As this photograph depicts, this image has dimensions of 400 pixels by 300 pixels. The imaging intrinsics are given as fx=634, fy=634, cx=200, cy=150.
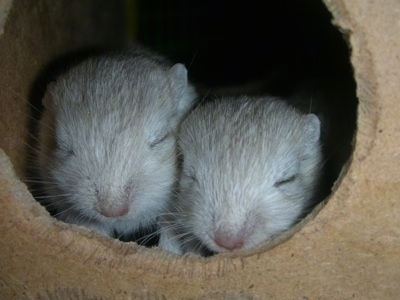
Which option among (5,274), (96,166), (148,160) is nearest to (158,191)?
(148,160)

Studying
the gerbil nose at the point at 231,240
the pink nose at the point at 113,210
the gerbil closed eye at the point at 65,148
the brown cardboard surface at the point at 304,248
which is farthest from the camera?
the gerbil closed eye at the point at 65,148

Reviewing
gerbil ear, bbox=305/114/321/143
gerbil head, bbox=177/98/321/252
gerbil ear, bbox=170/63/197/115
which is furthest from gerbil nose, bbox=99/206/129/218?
gerbil ear, bbox=305/114/321/143

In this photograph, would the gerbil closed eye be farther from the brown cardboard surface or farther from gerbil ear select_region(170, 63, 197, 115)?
gerbil ear select_region(170, 63, 197, 115)

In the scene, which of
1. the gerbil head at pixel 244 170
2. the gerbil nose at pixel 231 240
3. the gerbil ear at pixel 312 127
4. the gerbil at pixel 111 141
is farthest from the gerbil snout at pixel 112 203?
the gerbil ear at pixel 312 127

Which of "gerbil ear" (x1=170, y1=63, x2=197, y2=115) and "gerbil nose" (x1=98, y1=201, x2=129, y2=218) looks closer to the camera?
"gerbil nose" (x1=98, y1=201, x2=129, y2=218)

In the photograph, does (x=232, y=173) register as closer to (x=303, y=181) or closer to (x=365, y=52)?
(x=303, y=181)

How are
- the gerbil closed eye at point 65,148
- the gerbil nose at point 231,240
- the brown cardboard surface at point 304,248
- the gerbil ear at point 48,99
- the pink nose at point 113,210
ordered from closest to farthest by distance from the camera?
1. the brown cardboard surface at point 304,248
2. the gerbil nose at point 231,240
3. the pink nose at point 113,210
4. the gerbil closed eye at point 65,148
5. the gerbil ear at point 48,99

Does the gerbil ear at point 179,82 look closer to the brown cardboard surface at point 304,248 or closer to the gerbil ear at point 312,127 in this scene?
the gerbil ear at point 312,127

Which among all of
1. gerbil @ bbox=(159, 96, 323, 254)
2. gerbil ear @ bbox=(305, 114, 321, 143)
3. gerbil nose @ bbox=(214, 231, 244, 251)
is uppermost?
gerbil ear @ bbox=(305, 114, 321, 143)
